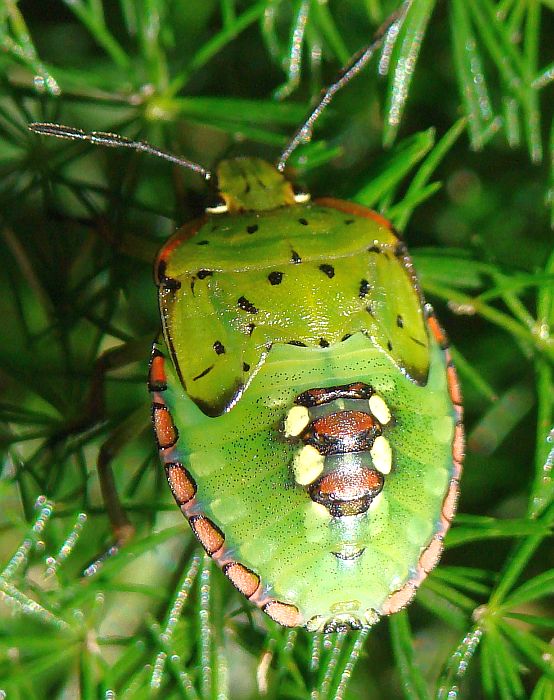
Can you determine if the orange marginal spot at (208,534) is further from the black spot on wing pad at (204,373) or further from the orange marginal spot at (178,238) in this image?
the orange marginal spot at (178,238)

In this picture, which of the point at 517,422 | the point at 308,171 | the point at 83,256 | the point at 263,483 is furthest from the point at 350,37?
the point at 263,483

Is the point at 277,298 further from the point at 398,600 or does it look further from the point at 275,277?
the point at 398,600

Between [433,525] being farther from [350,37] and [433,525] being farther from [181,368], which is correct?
[350,37]

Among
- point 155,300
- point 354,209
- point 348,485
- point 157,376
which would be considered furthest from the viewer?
point 155,300

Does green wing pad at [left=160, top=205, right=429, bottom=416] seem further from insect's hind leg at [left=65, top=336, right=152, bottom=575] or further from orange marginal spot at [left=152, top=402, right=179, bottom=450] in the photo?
insect's hind leg at [left=65, top=336, right=152, bottom=575]

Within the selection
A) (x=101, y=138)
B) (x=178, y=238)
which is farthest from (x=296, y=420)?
(x=101, y=138)

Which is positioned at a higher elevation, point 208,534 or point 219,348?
point 219,348

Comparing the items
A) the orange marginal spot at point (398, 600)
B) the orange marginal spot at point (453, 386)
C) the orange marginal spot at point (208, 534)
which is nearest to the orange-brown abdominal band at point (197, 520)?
the orange marginal spot at point (208, 534)
